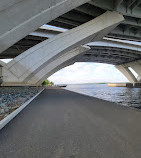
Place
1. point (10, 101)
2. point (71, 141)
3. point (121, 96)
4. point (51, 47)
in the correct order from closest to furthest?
point (71, 141), point (10, 101), point (121, 96), point (51, 47)

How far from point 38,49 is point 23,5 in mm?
11138

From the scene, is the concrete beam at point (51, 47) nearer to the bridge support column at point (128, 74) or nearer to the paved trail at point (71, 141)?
the paved trail at point (71, 141)

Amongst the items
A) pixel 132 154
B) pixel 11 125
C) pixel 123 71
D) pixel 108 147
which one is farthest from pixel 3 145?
pixel 123 71

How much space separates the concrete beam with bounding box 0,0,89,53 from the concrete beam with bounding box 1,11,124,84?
25.6 feet

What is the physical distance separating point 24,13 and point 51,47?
10.6 meters

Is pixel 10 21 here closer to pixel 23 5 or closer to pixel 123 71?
pixel 23 5

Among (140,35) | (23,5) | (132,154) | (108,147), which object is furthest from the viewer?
(140,35)

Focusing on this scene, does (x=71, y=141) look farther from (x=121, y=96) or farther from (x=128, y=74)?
(x=128, y=74)

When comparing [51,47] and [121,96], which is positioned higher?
[51,47]

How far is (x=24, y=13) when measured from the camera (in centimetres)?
689

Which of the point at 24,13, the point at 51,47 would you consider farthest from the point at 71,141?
the point at 51,47

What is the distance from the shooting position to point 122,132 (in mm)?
2699

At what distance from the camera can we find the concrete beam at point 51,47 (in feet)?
54.6

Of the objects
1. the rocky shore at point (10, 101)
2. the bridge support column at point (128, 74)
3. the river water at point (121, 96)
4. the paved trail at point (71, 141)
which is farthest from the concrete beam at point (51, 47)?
the bridge support column at point (128, 74)
